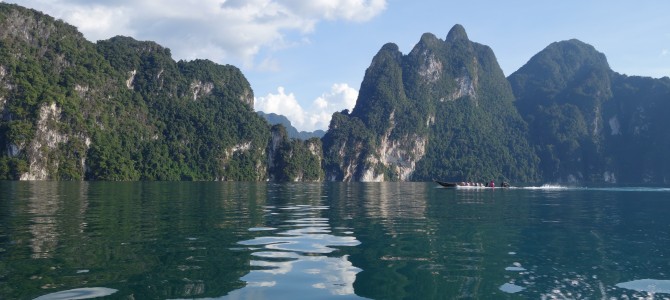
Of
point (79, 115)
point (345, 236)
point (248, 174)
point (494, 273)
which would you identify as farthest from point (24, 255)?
point (248, 174)

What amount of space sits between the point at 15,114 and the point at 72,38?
5839 cm

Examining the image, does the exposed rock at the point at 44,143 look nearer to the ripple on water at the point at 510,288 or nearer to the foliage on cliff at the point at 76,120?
the foliage on cliff at the point at 76,120

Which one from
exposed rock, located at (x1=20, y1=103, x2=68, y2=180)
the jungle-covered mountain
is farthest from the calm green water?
the jungle-covered mountain

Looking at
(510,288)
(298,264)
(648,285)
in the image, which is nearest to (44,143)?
(298,264)

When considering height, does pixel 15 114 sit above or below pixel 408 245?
above

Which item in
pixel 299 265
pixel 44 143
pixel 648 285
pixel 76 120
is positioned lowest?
pixel 648 285

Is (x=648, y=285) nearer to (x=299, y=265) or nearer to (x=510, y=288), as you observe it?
(x=510, y=288)

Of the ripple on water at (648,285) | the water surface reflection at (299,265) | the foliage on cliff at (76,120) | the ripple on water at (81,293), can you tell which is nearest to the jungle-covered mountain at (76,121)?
the foliage on cliff at (76,120)

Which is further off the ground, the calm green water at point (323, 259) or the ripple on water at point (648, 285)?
the calm green water at point (323, 259)

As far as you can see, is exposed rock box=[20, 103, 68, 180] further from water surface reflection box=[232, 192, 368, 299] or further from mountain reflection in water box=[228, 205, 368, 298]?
mountain reflection in water box=[228, 205, 368, 298]

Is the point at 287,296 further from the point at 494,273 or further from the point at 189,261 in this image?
the point at 494,273

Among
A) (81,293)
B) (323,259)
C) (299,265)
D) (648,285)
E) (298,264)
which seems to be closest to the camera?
(81,293)

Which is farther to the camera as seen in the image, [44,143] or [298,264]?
[44,143]

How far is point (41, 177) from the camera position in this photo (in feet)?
418
